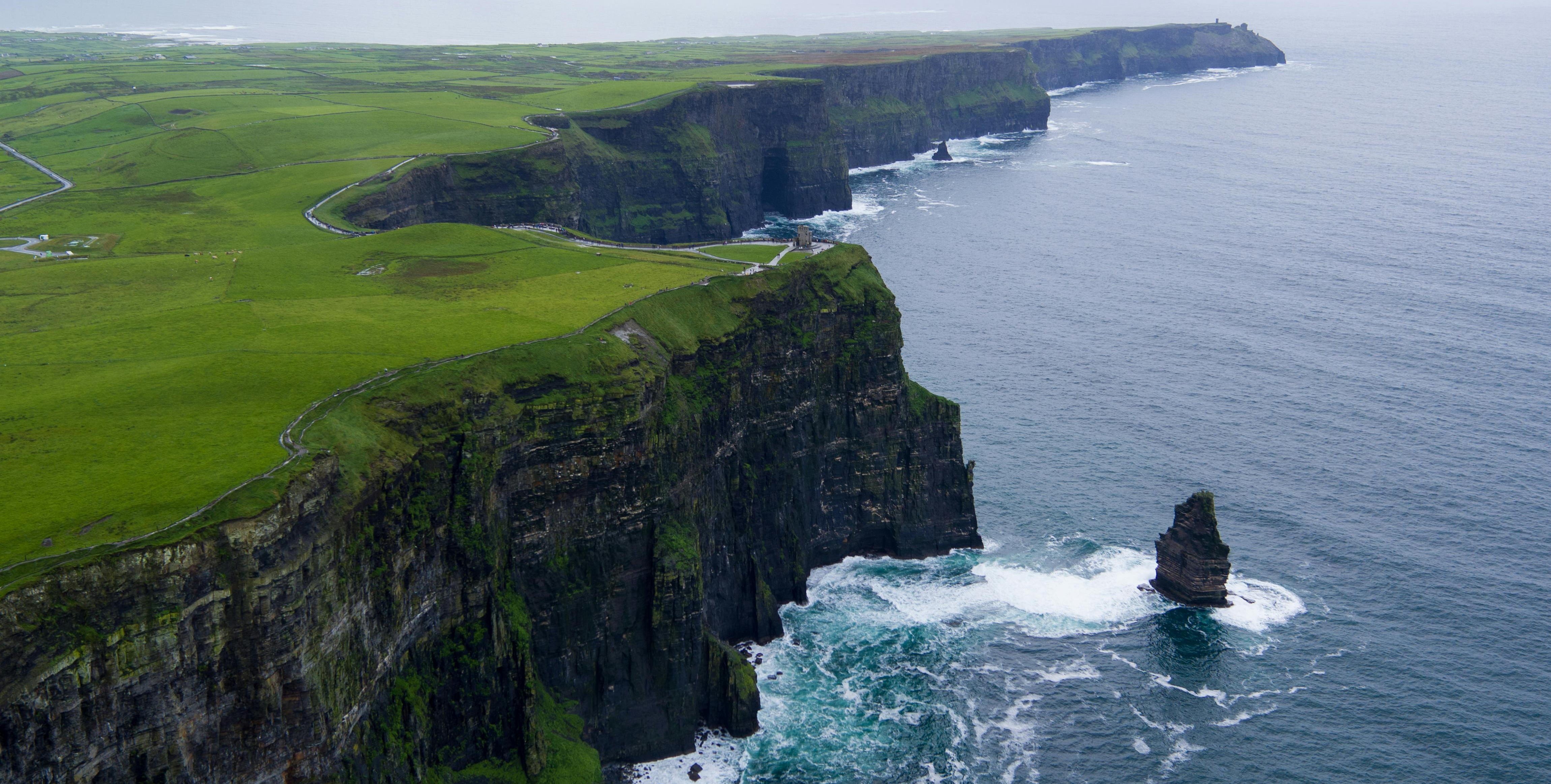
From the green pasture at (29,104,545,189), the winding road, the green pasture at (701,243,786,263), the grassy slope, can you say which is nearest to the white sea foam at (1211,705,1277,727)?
the winding road

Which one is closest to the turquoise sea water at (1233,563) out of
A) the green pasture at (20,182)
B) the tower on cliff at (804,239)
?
the tower on cliff at (804,239)

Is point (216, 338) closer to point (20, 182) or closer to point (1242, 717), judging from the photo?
point (1242, 717)

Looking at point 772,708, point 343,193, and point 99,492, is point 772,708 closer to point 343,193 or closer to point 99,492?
point 99,492

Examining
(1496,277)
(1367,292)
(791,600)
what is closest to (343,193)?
(791,600)

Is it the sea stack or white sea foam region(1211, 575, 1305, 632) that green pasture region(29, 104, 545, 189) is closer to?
the sea stack

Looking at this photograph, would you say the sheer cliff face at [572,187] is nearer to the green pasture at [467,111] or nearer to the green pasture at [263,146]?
the green pasture at [263,146]
